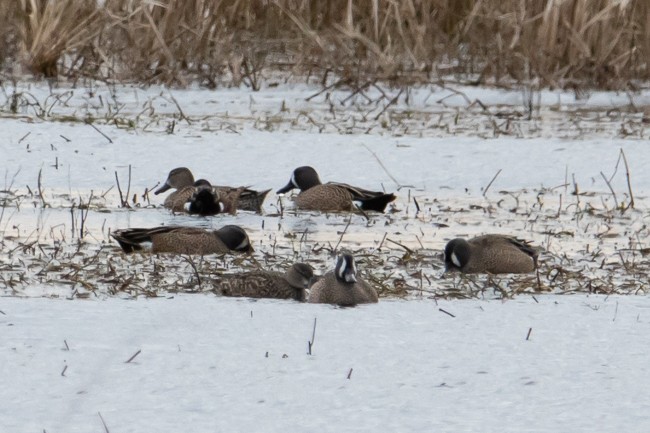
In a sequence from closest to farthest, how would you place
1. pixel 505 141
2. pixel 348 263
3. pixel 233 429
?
pixel 233 429
pixel 348 263
pixel 505 141

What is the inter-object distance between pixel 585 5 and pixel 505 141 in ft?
10.6

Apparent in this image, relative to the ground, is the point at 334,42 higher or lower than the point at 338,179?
higher

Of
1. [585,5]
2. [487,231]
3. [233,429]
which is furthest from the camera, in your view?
[585,5]

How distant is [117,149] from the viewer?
33.7 feet

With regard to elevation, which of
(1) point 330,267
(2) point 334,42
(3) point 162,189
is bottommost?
(1) point 330,267

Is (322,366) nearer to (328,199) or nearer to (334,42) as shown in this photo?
(328,199)

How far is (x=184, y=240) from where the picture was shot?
7.15m

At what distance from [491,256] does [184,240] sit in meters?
1.65

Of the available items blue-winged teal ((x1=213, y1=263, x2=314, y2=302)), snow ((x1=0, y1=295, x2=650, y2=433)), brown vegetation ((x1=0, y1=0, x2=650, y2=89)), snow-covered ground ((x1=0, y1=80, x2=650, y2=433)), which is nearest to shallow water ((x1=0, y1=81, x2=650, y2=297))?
snow-covered ground ((x1=0, y1=80, x2=650, y2=433))

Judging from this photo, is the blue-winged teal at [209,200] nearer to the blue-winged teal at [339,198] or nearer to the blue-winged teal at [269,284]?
the blue-winged teal at [339,198]

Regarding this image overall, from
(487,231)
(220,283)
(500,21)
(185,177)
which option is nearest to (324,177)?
(185,177)

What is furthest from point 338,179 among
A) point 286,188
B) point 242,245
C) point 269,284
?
point 269,284

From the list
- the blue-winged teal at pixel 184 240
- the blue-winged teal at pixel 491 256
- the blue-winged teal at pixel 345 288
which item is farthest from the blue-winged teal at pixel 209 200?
the blue-winged teal at pixel 345 288

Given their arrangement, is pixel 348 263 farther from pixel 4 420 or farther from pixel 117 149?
pixel 117 149
